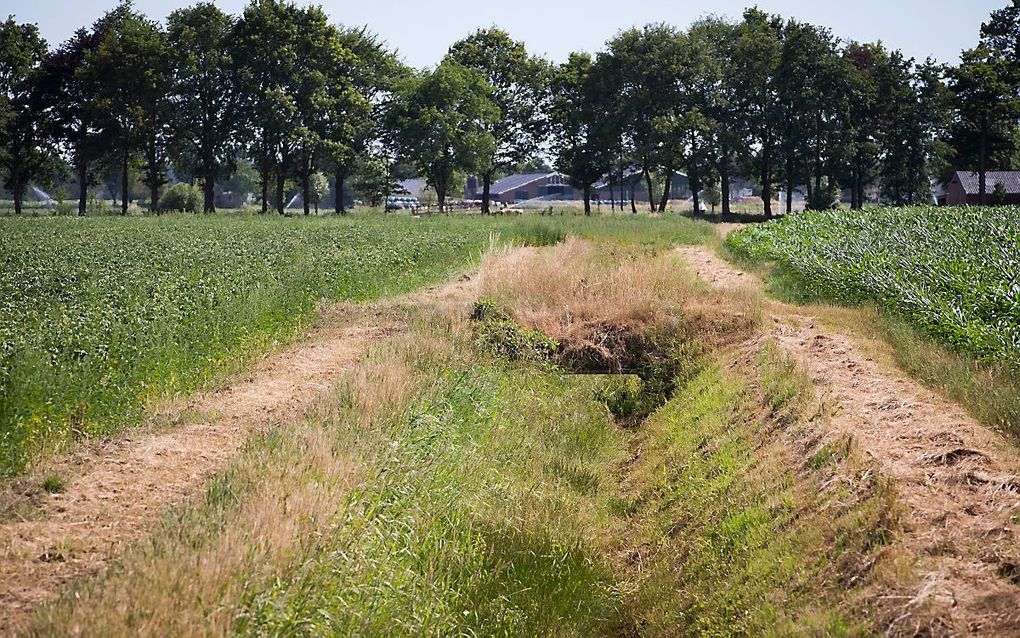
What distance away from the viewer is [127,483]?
8.41 meters

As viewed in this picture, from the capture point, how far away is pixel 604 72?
71.4m

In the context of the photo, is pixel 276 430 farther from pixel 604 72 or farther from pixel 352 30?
pixel 352 30

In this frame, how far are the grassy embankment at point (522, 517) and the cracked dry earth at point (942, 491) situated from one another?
0.25 m

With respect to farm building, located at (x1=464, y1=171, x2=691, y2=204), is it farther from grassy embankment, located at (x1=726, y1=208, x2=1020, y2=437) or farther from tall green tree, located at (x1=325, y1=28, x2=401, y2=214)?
grassy embankment, located at (x1=726, y1=208, x2=1020, y2=437)

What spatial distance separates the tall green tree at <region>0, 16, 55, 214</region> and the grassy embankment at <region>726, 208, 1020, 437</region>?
5376cm

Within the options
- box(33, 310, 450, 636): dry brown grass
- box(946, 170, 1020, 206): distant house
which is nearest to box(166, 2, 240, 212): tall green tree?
box(946, 170, 1020, 206): distant house

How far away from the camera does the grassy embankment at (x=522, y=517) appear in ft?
21.0

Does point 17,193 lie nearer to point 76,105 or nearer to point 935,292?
point 76,105

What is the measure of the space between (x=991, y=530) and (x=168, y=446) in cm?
740

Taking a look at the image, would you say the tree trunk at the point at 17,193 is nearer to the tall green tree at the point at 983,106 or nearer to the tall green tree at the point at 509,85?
the tall green tree at the point at 509,85

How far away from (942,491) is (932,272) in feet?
26.2

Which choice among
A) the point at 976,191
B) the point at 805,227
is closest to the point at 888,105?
the point at 976,191

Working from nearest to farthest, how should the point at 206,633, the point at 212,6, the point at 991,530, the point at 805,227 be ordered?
1. the point at 206,633
2. the point at 991,530
3. the point at 805,227
4. the point at 212,6

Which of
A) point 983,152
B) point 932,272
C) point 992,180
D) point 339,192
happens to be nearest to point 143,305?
point 932,272
